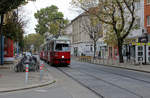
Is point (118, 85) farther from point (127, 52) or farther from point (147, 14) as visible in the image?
point (127, 52)

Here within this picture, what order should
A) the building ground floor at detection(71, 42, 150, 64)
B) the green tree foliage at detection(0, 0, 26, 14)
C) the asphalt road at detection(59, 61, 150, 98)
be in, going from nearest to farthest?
the asphalt road at detection(59, 61, 150, 98)
the green tree foliage at detection(0, 0, 26, 14)
the building ground floor at detection(71, 42, 150, 64)

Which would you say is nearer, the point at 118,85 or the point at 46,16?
the point at 118,85

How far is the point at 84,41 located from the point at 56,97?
194 ft

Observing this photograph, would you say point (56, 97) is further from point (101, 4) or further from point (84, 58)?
point (84, 58)

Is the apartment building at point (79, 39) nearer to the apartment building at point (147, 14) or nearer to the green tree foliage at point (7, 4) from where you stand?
the apartment building at point (147, 14)

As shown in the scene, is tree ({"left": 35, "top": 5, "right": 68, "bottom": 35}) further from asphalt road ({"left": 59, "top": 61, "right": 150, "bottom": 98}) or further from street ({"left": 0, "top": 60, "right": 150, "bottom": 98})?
street ({"left": 0, "top": 60, "right": 150, "bottom": 98})

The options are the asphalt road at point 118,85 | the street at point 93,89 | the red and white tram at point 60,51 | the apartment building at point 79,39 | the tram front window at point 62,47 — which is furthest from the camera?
the apartment building at point 79,39

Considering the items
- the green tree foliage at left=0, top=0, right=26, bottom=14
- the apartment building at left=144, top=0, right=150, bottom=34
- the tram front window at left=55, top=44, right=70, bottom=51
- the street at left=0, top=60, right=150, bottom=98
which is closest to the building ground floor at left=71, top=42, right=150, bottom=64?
the apartment building at left=144, top=0, right=150, bottom=34

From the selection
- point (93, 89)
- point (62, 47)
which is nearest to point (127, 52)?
point (62, 47)

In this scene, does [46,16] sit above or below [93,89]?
above

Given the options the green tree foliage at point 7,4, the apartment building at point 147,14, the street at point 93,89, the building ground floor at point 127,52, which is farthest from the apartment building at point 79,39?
the street at point 93,89

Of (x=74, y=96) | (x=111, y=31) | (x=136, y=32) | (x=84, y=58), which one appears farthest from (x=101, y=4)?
(x=74, y=96)

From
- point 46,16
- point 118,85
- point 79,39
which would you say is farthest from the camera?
point 46,16

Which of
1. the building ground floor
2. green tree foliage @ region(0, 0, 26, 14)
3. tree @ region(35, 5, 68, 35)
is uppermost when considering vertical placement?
tree @ region(35, 5, 68, 35)
